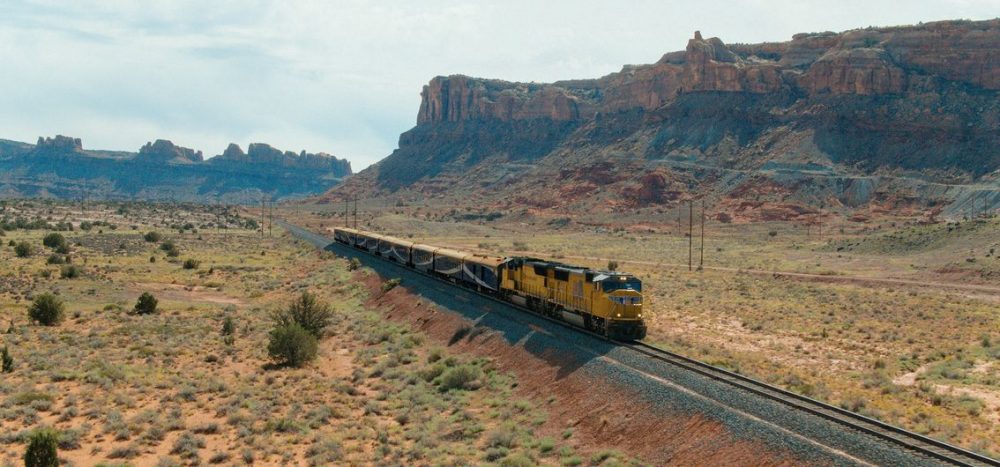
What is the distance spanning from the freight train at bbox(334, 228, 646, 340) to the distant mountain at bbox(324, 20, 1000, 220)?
93879 millimetres

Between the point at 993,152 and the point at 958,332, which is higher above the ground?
the point at 993,152

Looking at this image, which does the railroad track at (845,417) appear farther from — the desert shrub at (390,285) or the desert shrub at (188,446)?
the desert shrub at (390,285)

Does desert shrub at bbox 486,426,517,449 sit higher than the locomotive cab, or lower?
lower

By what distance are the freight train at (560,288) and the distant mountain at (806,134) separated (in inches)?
3696

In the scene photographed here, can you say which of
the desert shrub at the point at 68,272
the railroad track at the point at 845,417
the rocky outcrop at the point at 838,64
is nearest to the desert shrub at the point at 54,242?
the desert shrub at the point at 68,272

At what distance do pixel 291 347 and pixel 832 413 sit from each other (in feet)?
71.1

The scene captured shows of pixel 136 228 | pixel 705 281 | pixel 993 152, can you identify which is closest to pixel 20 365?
pixel 705 281

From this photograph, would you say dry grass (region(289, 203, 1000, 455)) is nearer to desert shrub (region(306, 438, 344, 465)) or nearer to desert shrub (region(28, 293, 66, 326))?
desert shrub (region(306, 438, 344, 465))

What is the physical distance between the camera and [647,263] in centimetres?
7494

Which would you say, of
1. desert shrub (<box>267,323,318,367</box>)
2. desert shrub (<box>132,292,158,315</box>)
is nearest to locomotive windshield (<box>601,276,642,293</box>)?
desert shrub (<box>267,323,318,367</box>)

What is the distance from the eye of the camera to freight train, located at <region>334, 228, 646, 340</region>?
27.8 meters

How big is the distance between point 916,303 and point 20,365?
157ft

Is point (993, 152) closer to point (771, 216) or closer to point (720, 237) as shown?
point (771, 216)

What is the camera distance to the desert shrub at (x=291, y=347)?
31.5 metres
